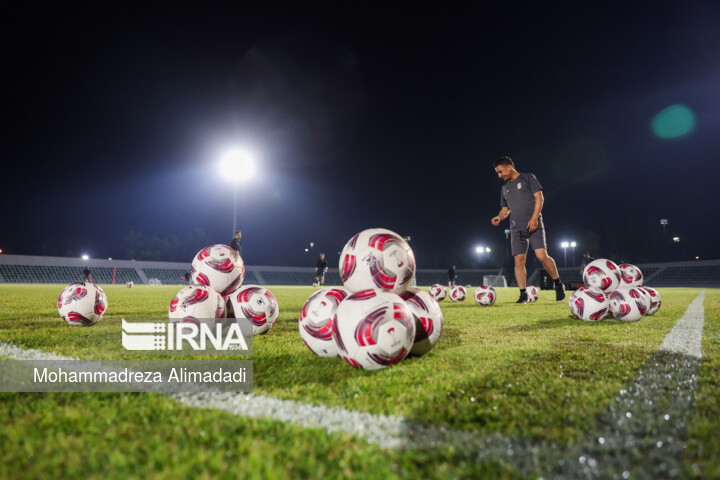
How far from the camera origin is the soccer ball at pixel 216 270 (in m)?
4.75

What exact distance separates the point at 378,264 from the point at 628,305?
427 centimetres

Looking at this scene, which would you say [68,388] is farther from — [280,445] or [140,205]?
[140,205]

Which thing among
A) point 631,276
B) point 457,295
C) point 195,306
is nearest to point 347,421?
point 195,306

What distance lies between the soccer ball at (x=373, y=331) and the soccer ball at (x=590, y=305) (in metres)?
3.85

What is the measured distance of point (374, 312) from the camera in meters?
2.45

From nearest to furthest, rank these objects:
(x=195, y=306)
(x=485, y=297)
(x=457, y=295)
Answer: (x=195, y=306) < (x=485, y=297) < (x=457, y=295)

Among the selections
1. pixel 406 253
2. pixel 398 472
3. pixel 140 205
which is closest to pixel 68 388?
pixel 398 472

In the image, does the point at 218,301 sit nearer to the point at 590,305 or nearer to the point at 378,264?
the point at 378,264

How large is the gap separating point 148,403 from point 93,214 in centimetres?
7092

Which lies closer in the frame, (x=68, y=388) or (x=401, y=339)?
(x=68, y=388)

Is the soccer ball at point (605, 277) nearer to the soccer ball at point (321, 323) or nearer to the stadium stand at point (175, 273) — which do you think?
the soccer ball at point (321, 323)

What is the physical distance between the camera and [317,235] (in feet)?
240

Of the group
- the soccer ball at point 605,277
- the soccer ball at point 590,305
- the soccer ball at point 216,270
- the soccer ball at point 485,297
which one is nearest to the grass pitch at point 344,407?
the soccer ball at point 216,270

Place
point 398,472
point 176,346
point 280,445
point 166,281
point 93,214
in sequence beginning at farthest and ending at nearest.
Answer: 1. point 93,214
2. point 166,281
3. point 176,346
4. point 280,445
5. point 398,472
